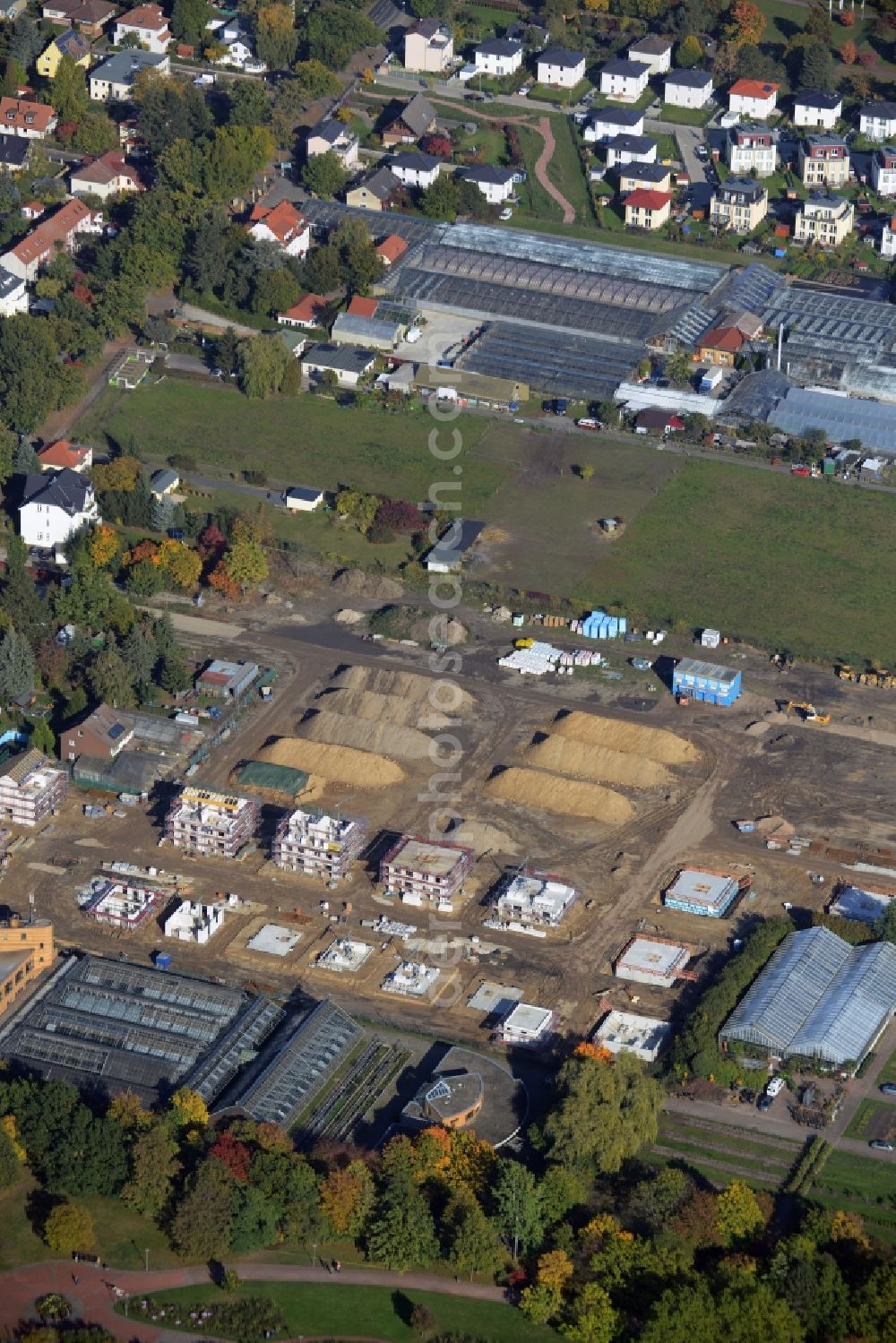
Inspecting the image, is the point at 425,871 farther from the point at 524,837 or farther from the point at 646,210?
the point at 646,210

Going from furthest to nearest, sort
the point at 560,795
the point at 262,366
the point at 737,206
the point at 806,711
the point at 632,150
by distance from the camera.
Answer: the point at 632,150 → the point at 737,206 → the point at 262,366 → the point at 806,711 → the point at 560,795

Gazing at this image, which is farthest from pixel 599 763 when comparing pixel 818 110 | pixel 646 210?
pixel 818 110

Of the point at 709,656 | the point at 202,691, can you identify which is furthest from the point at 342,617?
the point at 709,656

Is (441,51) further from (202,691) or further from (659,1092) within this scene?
(659,1092)

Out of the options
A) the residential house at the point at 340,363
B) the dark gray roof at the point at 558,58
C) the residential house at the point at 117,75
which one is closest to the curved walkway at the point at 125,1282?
the residential house at the point at 340,363

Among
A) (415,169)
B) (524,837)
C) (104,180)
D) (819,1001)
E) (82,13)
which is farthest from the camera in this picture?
(82,13)

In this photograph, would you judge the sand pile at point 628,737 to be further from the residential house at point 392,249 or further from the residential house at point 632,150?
the residential house at point 632,150
